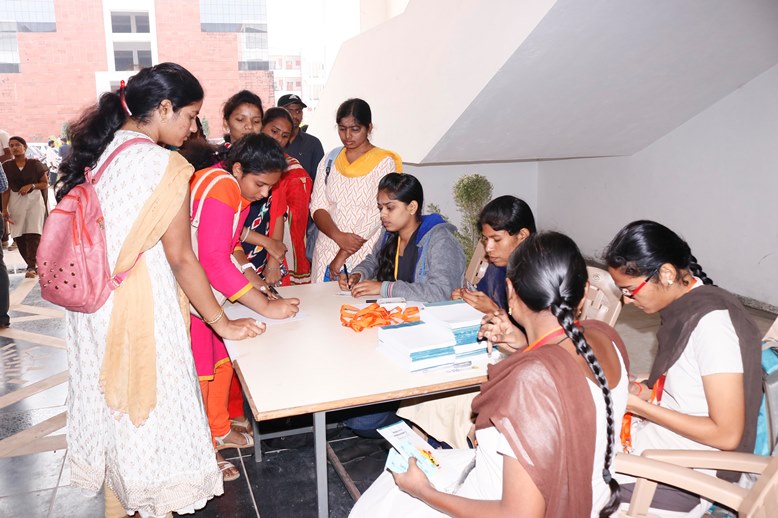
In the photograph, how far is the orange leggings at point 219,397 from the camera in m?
2.56

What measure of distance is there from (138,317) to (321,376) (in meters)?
0.54

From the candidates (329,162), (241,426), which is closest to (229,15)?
(329,162)

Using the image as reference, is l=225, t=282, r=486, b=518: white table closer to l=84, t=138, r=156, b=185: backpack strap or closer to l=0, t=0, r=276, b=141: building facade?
l=84, t=138, r=156, b=185: backpack strap

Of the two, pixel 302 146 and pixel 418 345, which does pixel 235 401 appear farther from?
pixel 302 146

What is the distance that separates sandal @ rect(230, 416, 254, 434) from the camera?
9.68ft

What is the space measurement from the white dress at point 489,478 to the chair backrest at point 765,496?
27 cm

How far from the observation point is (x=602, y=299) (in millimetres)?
2199

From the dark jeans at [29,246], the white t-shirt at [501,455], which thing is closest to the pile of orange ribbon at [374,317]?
the white t-shirt at [501,455]

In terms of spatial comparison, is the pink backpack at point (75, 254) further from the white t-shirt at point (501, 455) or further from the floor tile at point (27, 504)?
the floor tile at point (27, 504)

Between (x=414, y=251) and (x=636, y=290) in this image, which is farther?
(x=414, y=251)

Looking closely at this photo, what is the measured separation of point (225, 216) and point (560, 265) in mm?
1313

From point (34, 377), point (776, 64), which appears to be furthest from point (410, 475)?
point (776, 64)

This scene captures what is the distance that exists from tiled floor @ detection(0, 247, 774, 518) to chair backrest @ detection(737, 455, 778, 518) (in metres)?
1.57

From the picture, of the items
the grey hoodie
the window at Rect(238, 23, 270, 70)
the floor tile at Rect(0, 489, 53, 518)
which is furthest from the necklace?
the window at Rect(238, 23, 270, 70)
